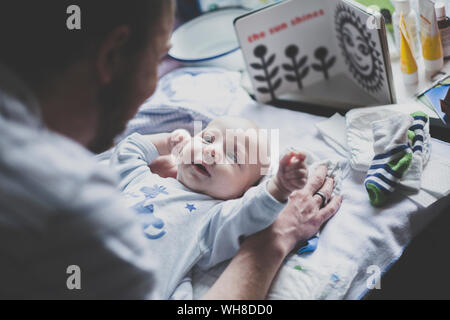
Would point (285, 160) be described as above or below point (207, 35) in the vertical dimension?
below

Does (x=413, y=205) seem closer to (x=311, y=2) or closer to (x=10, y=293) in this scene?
(x=311, y=2)

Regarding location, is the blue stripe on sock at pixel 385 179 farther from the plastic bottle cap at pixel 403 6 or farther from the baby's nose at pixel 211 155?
the plastic bottle cap at pixel 403 6

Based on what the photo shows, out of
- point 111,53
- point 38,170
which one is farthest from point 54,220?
point 111,53

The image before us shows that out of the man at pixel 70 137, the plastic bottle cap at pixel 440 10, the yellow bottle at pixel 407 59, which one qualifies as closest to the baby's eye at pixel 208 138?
the man at pixel 70 137

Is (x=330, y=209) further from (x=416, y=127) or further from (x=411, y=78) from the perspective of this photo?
(x=411, y=78)

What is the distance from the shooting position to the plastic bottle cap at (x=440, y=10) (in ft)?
4.27

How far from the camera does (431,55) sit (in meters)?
1.40

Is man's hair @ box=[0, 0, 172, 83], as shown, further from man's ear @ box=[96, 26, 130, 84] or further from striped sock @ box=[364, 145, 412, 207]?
striped sock @ box=[364, 145, 412, 207]

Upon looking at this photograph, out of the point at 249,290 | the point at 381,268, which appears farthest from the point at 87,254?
the point at 381,268

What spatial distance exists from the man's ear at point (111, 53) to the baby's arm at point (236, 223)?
1.54 feet

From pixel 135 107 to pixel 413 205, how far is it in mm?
731

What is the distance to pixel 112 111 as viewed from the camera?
2.72 feet

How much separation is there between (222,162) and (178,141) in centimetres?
23
